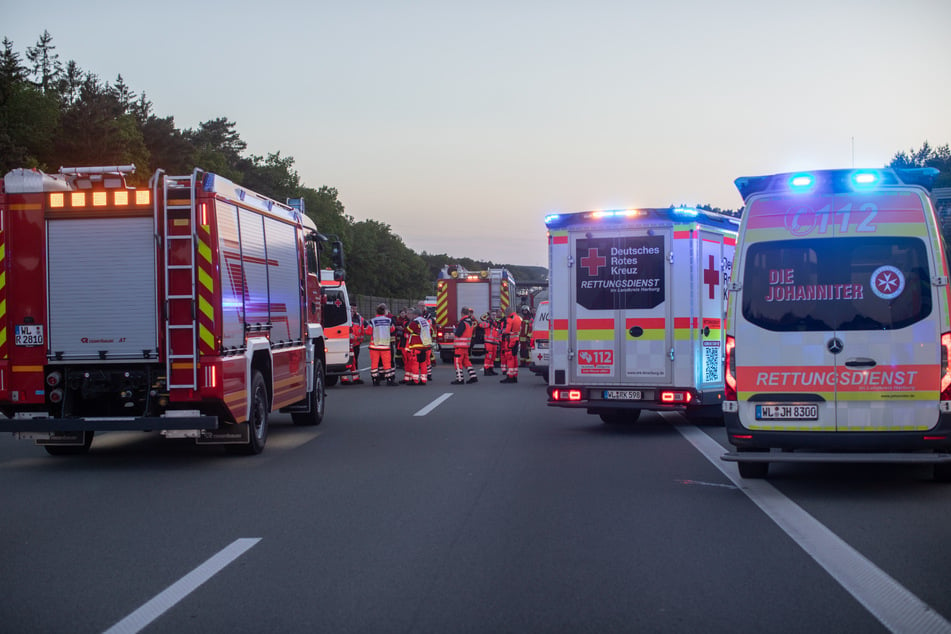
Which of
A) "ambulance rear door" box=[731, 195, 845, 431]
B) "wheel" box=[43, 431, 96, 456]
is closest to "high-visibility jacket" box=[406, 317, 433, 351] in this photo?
"wheel" box=[43, 431, 96, 456]

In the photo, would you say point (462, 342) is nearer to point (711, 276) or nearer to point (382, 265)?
point (711, 276)

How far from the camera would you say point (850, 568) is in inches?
258

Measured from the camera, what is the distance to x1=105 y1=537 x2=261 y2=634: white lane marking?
5497 millimetres

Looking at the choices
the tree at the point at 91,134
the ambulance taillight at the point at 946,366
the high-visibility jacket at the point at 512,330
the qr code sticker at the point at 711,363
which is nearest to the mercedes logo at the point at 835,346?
the ambulance taillight at the point at 946,366

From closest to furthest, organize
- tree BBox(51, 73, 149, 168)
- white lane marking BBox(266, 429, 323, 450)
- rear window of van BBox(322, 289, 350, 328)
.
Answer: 1. white lane marking BBox(266, 429, 323, 450)
2. rear window of van BBox(322, 289, 350, 328)
3. tree BBox(51, 73, 149, 168)

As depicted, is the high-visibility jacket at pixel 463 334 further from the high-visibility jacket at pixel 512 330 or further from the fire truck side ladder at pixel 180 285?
the fire truck side ladder at pixel 180 285

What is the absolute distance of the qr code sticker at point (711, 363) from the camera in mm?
14414

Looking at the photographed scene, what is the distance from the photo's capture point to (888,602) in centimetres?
577

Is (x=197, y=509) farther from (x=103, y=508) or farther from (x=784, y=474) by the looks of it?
(x=784, y=474)

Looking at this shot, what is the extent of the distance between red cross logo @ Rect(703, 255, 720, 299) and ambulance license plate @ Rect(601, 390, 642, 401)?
1.69 meters

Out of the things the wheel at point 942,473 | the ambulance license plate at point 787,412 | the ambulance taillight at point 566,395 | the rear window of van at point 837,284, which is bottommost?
the wheel at point 942,473

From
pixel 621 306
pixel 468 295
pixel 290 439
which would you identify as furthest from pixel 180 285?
pixel 468 295

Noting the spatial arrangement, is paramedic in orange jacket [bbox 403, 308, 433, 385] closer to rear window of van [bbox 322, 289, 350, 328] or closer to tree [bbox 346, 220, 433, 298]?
rear window of van [bbox 322, 289, 350, 328]

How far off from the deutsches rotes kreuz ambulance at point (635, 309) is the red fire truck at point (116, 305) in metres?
4.79
